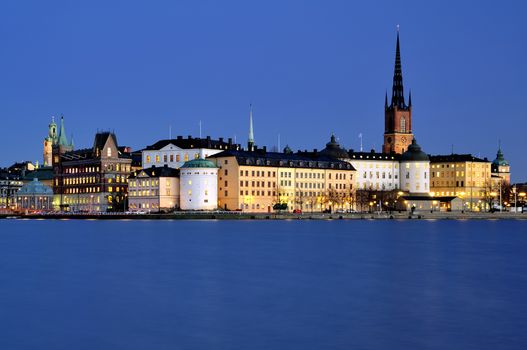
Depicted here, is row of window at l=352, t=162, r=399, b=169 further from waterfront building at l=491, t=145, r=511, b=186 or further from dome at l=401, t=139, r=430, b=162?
waterfront building at l=491, t=145, r=511, b=186

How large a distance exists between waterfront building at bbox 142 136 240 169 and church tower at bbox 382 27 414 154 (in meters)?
39.1

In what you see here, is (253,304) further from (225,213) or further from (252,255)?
(225,213)

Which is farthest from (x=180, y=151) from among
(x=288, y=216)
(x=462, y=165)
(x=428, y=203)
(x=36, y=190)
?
(x=462, y=165)

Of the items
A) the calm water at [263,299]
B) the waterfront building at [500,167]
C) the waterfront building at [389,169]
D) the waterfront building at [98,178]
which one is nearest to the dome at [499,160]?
the waterfront building at [500,167]

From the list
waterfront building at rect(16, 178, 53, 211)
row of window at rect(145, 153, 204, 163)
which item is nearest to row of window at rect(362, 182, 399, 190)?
row of window at rect(145, 153, 204, 163)

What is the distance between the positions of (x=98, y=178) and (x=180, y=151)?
640 inches

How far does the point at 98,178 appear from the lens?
134625mm

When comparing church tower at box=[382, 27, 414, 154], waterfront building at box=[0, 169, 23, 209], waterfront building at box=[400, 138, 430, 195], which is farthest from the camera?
waterfront building at box=[0, 169, 23, 209]

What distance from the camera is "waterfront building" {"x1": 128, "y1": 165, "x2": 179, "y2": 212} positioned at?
118 metres

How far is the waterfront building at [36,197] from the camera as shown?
146 meters

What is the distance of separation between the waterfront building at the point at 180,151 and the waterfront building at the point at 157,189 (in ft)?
14.3

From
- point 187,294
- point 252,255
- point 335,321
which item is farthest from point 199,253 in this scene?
point 335,321

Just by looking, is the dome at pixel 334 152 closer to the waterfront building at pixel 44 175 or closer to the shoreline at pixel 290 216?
the shoreline at pixel 290 216

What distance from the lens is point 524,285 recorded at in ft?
102
